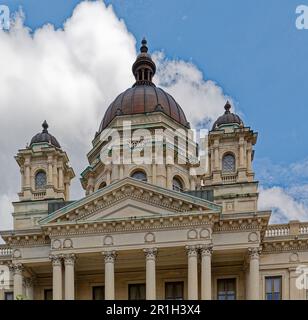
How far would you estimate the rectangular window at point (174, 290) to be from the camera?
173 feet

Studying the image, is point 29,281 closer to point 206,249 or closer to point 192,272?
point 192,272

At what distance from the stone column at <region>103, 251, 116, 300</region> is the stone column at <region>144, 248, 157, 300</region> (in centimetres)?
230

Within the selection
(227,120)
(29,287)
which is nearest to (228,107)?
(227,120)

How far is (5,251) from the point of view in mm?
55812

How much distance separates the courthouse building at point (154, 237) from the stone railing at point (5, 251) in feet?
0.68

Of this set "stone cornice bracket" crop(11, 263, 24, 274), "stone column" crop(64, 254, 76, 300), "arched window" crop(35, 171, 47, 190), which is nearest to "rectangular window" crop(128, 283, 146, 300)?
"stone column" crop(64, 254, 76, 300)

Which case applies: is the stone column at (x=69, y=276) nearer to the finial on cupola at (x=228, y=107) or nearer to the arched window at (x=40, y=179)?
the arched window at (x=40, y=179)

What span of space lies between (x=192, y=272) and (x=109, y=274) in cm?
556

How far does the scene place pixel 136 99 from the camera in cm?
6688

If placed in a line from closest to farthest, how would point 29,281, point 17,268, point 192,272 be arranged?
point 192,272 < point 17,268 < point 29,281

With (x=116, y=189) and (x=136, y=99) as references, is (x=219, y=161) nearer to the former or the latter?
(x=116, y=189)

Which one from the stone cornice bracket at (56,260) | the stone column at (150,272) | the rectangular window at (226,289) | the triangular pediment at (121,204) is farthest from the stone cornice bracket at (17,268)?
the rectangular window at (226,289)

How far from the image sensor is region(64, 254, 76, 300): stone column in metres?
49.9
